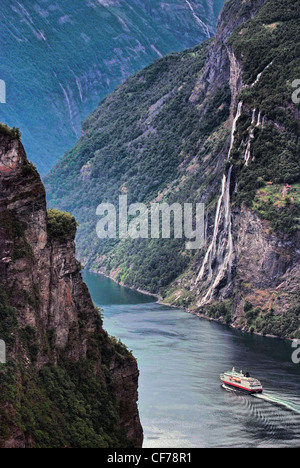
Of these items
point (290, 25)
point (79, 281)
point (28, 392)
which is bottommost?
point (28, 392)

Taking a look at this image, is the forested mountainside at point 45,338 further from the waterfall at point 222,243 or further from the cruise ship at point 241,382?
the waterfall at point 222,243

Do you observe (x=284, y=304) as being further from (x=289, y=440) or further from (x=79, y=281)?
(x=79, y=281)

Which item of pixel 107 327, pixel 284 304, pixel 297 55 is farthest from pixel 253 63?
pixel 107 327

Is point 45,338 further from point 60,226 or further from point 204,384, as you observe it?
point 204,384

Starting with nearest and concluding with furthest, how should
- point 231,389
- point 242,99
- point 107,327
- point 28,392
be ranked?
point 28,392, point 231,389, point 107,327, point 242,99

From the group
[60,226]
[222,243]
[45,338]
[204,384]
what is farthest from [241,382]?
[222,243]

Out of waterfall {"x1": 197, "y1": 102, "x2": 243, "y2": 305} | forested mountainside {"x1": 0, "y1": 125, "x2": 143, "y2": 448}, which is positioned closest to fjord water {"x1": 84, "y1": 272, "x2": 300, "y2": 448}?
waterfall {"x1": 197, "y1": 102, "x2": 243, "y2": 305}
